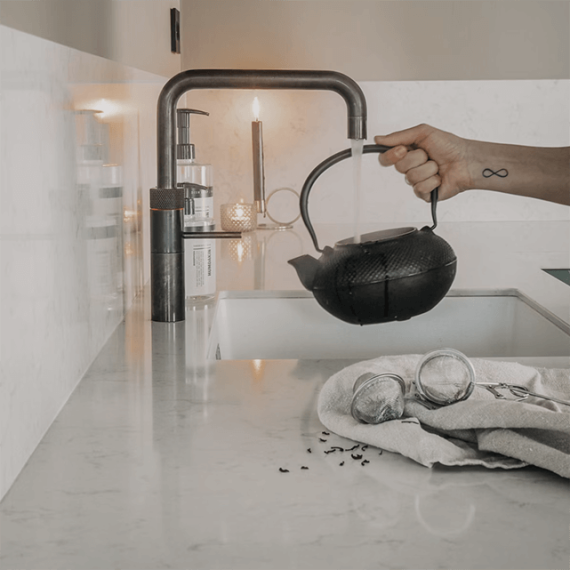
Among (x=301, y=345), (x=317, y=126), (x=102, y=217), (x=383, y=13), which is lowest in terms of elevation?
(x=301, y=345)

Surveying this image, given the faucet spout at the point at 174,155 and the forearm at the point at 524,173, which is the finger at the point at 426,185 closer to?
the forearm at the point at 524,173

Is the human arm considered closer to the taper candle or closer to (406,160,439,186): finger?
(406,160,439,186): finger

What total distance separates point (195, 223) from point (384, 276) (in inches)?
19.0

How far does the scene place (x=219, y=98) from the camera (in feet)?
7.36

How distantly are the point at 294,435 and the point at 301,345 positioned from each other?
25.4 inches

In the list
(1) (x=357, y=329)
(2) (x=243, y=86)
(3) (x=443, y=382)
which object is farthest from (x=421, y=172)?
(3) (x=443, y=382)

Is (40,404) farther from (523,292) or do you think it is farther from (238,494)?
(523,292)

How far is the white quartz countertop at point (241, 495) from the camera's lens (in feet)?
1.69

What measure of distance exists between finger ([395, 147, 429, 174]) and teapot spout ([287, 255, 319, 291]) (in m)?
0.33

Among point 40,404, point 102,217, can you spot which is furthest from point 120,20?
point 40,404

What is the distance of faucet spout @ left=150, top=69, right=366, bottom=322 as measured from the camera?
3.56ft

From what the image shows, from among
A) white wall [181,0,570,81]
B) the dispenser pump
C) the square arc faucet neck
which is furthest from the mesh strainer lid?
white wall [181,0,570,81]

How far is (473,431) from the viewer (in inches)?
26.3

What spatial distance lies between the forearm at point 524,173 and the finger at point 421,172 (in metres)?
0.09
